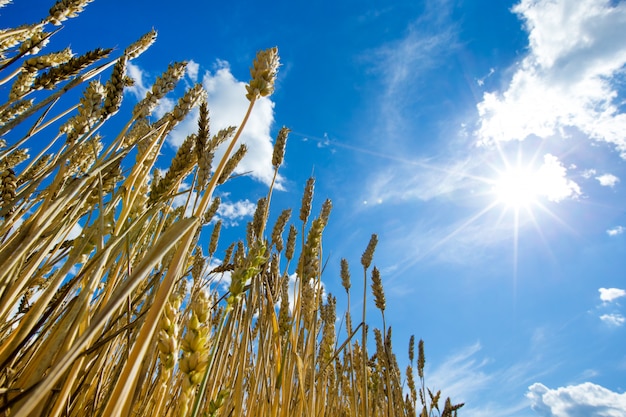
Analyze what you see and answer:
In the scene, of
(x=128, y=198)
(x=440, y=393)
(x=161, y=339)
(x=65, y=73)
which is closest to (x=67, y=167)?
(x=128, y=198)

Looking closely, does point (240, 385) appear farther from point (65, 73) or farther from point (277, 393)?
point (65, 73)

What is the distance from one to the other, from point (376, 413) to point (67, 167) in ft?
5.62

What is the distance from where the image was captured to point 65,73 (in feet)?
4.53

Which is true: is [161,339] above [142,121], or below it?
below

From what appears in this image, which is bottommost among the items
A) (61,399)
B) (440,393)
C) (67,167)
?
(61,399)

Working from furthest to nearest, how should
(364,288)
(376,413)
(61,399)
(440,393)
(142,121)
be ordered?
1. (440,393)
2. (376,413)
3. (364,288)
4. (142,121)
5. (61,399)

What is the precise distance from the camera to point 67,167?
3.57ft

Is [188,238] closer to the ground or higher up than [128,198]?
closer to the ground

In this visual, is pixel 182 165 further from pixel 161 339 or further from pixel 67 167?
pixel 161 339

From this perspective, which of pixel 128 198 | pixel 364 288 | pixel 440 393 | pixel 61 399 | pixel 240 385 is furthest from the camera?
pixel 440 393

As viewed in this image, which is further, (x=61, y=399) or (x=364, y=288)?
(x=364, y=288)

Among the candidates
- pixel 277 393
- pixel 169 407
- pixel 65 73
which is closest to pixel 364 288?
pixel 277 393

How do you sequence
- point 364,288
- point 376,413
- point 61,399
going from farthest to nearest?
point 376,413 → point 364,288 → point 61,399

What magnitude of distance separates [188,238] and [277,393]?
726 millimetres
